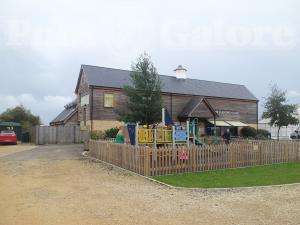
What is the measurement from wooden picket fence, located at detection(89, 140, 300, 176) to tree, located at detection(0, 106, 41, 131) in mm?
36326

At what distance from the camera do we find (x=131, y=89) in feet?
91.4

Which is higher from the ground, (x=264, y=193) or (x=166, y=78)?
(x=166, y=78)

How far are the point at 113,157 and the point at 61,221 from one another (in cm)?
1102

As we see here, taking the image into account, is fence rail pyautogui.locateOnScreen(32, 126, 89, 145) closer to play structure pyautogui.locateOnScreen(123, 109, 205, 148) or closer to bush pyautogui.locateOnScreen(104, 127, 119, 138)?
bush pyautogui.locateOnScreen(104, 127, 119, 138)

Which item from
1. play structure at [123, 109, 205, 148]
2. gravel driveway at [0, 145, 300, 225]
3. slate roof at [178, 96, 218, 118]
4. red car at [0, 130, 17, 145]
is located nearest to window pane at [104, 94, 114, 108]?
slate roof at [178, 96, 218, 118]

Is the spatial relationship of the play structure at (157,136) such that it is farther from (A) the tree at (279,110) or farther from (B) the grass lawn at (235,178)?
(A) the tree at (279,110)

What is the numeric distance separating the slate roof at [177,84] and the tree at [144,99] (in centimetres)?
478

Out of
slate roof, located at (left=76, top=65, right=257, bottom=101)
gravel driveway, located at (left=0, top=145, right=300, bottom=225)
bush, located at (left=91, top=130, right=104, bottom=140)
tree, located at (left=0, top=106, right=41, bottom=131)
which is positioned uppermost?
slate roof, located at (left=76, top=65, right=257, bottom=101)

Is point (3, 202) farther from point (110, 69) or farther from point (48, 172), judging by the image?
point (110, 69)

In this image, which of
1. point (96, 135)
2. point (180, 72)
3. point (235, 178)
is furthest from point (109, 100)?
point (235, 178)

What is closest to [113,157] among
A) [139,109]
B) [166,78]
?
[139,109]

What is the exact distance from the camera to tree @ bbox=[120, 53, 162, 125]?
27281mm

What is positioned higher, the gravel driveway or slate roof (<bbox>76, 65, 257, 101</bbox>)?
slate roof (<bbox>76, 65, 257, 101</bbox>)

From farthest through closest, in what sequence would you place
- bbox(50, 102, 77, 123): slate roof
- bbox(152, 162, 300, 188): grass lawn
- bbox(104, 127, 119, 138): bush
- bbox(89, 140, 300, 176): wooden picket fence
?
bbox(50, 102, 77, 123): slate roof
bbox(104, 127, 119, 138): bush
bbox(89, 140, 300, 176): wooden picket fence
bbox(152, 162, 300, 188): grass lawn
